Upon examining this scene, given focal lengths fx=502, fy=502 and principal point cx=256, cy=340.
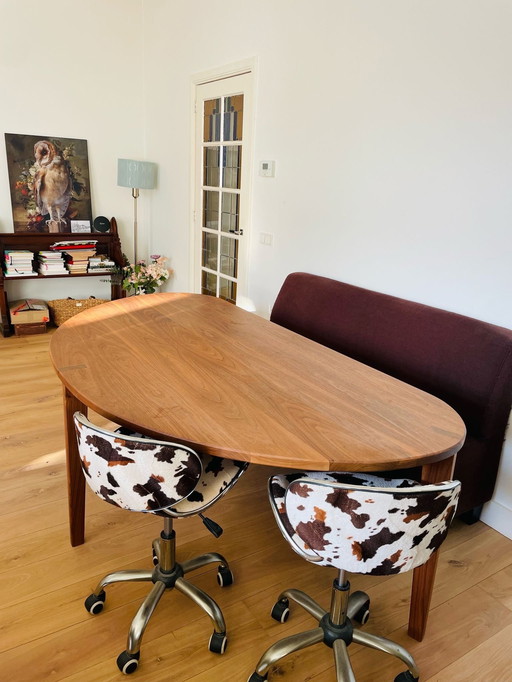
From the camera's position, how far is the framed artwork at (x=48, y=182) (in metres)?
4.43

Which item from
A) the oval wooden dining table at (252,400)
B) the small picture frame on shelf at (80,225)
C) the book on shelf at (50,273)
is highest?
the small picture frame on shelf at (80,225)

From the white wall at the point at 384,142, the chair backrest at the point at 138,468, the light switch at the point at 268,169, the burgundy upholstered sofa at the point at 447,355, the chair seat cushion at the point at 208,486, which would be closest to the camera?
the chair backrest at the point at 138,468

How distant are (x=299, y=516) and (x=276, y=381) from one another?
1.84 feet

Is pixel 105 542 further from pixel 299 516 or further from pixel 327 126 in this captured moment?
pixel 327 126

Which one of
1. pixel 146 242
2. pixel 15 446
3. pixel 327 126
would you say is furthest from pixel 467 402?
pixel 146 242

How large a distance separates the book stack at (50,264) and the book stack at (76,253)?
7 centimetres

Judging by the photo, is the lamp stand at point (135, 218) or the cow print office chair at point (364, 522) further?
the lamp stand at point (135, 218)

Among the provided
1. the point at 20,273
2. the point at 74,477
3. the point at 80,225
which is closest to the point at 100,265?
the point at 80,225

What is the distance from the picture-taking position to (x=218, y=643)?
154 centimetres

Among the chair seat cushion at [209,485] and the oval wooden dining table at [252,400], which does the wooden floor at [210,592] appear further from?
the chair seat cushion at [209,485]

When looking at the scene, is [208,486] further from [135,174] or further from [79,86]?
[79,86]

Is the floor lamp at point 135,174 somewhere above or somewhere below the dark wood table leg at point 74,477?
above

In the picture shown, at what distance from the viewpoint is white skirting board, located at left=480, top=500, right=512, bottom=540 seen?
2188 millimetres

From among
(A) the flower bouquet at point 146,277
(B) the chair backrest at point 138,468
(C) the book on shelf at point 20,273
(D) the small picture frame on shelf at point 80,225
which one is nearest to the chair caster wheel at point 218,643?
(B) the chair backrest at point 138,468
